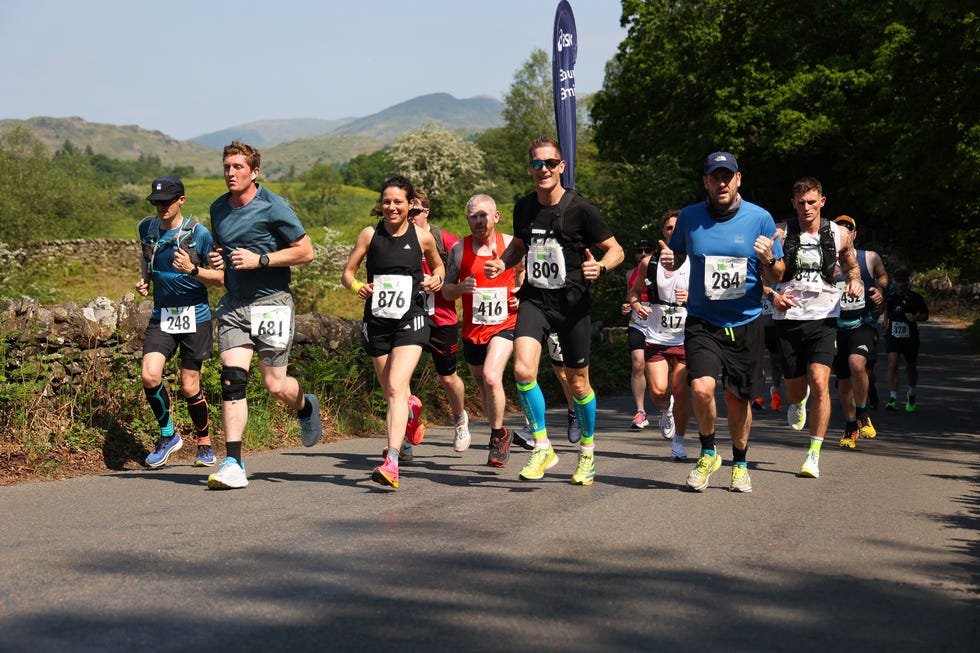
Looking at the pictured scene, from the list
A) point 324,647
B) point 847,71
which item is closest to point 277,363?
point 324,647

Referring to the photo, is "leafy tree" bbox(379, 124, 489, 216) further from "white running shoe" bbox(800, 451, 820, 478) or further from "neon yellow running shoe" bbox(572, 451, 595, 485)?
"neon yellow running shoe" bbox(572, 451, 595, 485)

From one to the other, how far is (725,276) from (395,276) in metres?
2.31

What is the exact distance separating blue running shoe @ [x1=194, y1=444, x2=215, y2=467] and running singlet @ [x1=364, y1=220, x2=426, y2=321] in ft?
5.96

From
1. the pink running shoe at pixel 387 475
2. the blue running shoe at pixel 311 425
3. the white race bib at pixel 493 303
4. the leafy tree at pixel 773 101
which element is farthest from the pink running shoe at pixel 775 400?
the leafy tree at pixel 773 101

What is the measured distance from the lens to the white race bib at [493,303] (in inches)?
372

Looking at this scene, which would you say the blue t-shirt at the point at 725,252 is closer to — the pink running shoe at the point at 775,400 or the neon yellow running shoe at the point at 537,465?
the neon yellow running shoe at the point at 537,465

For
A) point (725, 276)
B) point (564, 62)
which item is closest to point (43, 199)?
point (564, 62)

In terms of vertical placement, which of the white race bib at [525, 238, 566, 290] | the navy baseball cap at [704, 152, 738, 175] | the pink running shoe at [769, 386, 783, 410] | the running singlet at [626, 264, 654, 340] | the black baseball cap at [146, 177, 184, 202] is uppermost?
the navy baseball cap at [704, 152, 738, 175]

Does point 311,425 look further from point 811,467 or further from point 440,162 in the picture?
point 440,162

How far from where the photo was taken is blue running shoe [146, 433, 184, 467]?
9.05 meters

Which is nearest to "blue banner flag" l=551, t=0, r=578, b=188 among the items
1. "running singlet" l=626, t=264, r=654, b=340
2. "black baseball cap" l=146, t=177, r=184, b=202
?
"running singlet" l=626, t=264, r=654, b=340

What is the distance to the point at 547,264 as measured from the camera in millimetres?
8008

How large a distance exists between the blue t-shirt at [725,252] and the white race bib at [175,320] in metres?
3.78

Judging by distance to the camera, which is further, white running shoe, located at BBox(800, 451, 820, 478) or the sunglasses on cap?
white running shoe, located at BBox(800, 451, 820, 478)
